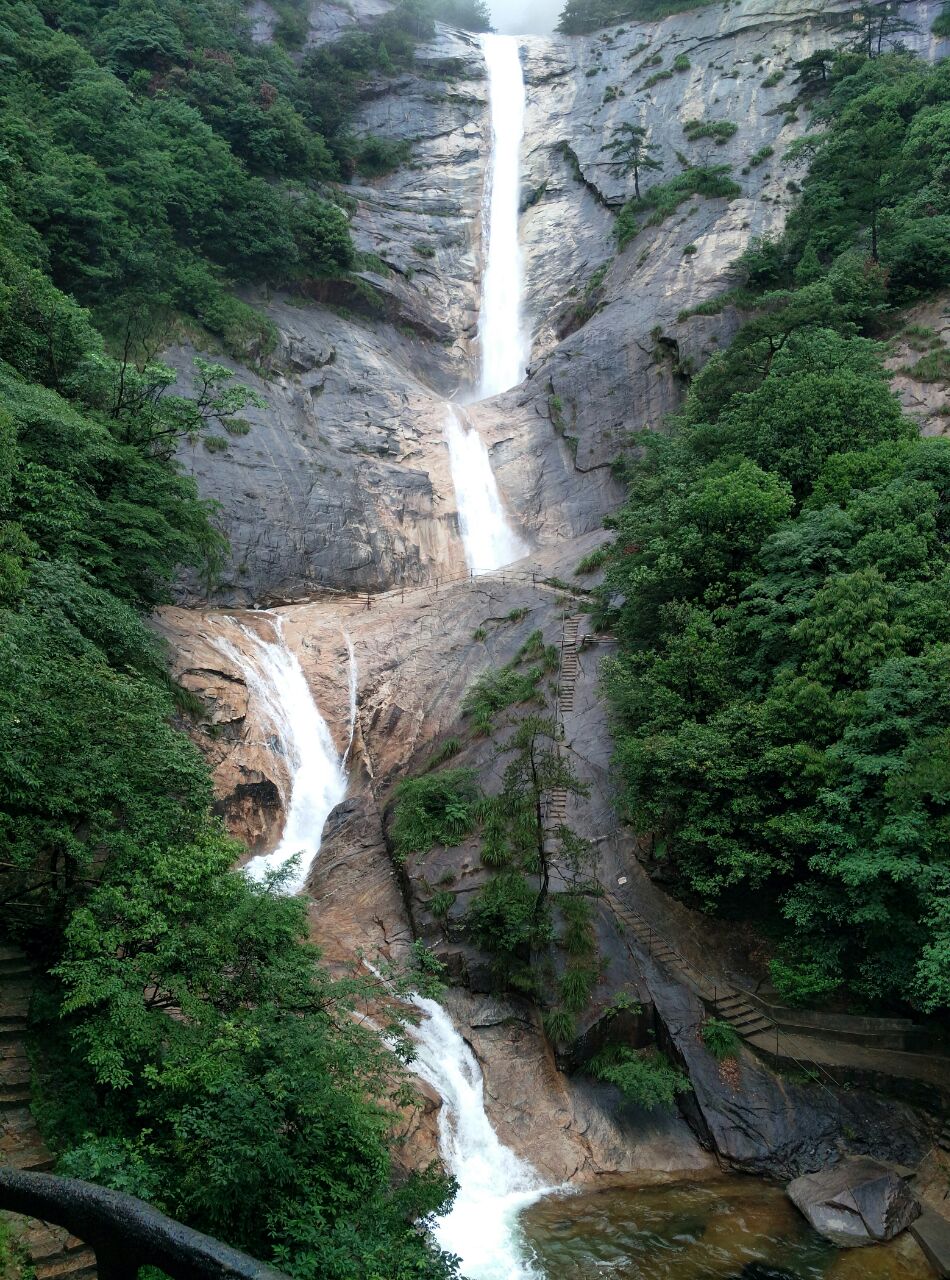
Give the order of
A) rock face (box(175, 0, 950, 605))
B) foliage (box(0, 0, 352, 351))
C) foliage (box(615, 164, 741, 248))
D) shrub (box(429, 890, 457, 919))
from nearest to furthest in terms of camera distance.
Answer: shrub (box(429, 890, 457, 919))
foliage (box(0, 0, 352, 351))
rock face (box(175, 0, 950, 605))
foliage (box(615, 164, 741, 248))

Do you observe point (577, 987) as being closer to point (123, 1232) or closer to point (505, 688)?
point (505, 688)

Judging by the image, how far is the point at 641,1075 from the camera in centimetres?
1438

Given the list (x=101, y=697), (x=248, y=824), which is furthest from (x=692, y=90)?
(x=101, y=697)

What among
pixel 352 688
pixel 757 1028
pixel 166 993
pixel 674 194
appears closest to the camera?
pixel 166 993

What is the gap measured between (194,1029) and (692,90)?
52.9 meters

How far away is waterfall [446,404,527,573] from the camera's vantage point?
31.3 m

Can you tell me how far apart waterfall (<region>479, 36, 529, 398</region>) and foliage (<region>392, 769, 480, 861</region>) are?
26.4 meters

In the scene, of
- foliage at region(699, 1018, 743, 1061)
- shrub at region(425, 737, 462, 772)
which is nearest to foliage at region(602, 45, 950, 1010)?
foliage at region(699, 1018, 743, 1061)

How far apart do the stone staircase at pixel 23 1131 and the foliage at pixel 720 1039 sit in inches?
414

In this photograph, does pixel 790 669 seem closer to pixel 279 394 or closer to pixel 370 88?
pixel 279 394

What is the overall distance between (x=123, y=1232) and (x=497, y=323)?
43903mm

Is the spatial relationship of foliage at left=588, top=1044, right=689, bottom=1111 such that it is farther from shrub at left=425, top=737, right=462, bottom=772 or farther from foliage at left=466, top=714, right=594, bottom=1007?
shrub at left=425, top=737, right=462, bottom=772

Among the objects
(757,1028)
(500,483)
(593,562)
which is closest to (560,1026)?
(757,1028)

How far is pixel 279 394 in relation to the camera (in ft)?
105
